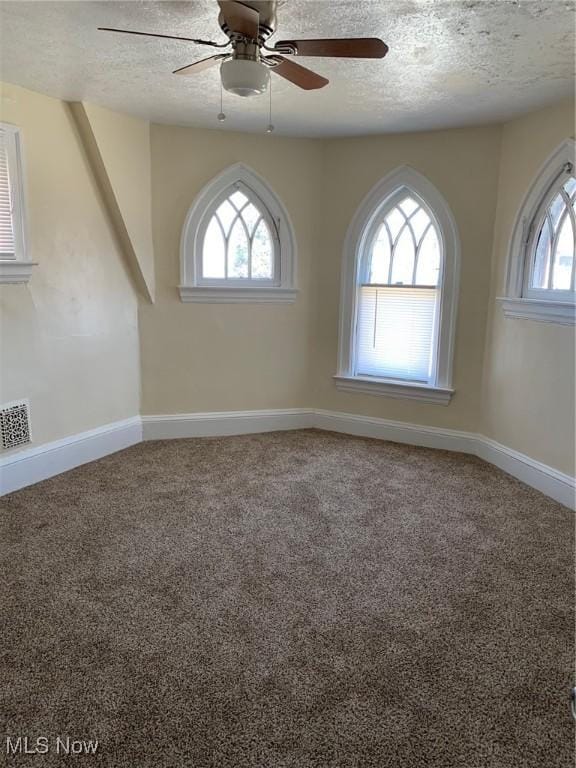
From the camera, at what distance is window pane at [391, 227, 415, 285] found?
4.27 meters

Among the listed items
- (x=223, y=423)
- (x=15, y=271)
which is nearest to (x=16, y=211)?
(x=15, y=271)

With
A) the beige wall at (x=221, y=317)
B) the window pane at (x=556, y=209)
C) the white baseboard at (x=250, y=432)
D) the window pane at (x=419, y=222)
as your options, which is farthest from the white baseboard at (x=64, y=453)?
the window pane at (x=556, y=209)

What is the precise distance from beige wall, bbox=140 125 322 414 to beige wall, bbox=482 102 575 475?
152cm

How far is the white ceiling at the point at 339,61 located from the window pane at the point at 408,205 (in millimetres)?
539

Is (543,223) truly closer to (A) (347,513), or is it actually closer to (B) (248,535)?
(A) (347,513)

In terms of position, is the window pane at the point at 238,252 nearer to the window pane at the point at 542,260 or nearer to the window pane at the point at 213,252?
the window pane at the point at 213,252

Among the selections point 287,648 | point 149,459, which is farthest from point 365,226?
point 287,648

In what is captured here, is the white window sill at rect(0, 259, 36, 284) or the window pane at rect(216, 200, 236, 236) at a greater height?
the window pane at rect(216, 200, 236, 236)

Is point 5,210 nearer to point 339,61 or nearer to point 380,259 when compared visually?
point 339,61

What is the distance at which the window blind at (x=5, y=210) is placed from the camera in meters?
3.15

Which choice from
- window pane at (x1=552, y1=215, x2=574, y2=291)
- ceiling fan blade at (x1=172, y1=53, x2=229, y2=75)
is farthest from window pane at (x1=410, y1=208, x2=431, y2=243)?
ceiling fan blade at (x1=172, y1=53, x2=229, y2=75)

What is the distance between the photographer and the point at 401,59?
8.52ft

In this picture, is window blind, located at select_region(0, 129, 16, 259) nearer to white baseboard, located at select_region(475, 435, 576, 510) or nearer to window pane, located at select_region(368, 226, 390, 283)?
window pane, located at select_region(368, 226, 390, 283)

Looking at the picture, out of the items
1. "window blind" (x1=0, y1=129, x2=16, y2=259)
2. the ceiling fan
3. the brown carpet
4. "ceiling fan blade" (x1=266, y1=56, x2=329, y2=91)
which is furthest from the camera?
"window blind" (x1=0, y1=129, x2=16, y2=259)
